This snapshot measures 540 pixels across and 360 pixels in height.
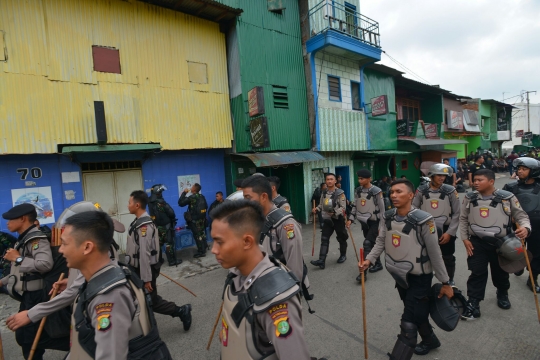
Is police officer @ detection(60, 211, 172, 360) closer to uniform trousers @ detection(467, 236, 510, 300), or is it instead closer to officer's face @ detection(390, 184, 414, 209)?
officer's face @ detection(390, 184, 414, 209)

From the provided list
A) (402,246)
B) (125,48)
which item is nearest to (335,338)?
(402,246)

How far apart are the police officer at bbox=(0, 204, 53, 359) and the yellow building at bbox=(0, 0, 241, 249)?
4.03 m

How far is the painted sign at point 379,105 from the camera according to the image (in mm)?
11617

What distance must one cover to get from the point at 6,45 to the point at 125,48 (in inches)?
94.0

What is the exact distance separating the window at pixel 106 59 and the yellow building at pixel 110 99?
0.08 ft

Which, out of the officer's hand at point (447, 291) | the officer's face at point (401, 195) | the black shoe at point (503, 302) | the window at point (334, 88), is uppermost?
the window at point (334, 88)

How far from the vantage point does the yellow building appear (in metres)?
6.14

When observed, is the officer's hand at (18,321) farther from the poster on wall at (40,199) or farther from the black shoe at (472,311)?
the poster on wall at (40,199)

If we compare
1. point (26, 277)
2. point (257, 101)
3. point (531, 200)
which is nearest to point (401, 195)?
point (531, 200)

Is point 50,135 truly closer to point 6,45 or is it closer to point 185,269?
point 6,45

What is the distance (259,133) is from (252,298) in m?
7.17

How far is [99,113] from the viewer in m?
6.66

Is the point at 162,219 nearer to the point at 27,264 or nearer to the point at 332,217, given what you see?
the point at 27,264

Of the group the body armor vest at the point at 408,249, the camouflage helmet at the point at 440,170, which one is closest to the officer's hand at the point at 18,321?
the body armor vest at the point at 408,249
